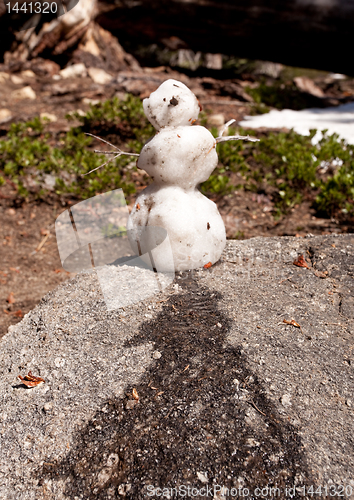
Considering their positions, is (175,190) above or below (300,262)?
above

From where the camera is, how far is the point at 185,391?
170cm

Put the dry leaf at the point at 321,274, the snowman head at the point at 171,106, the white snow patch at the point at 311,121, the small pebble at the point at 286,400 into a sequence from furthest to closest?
the white snow patch at the point at 311,121, the dry leaf at the point at 321,274, the snowman head at the point at 171,106, the small pebble at the point at 286,400

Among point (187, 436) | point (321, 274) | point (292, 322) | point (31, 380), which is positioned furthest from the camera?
point (321, 274)

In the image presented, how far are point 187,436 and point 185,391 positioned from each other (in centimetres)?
20

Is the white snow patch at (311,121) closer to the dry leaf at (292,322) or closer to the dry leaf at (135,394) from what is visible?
the dry leaf at (292,322)

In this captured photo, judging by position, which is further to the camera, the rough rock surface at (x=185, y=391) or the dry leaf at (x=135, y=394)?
the dry leaf at (x=135, y=394)

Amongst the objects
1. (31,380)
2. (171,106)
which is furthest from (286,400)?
(171,106)

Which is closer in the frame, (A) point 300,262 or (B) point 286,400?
(B) point 286,400

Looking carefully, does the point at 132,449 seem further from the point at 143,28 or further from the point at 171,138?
the point at 143,28

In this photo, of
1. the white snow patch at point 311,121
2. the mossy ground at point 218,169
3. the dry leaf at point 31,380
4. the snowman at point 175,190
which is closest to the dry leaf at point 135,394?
the dry leaf at point 31,380

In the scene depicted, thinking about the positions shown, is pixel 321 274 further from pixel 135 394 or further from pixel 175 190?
pixel 135 394

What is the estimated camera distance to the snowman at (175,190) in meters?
2.21

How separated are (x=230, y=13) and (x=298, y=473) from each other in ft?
24.0

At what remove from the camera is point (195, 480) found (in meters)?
1.41
